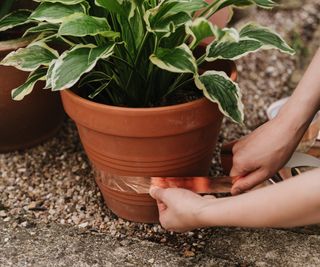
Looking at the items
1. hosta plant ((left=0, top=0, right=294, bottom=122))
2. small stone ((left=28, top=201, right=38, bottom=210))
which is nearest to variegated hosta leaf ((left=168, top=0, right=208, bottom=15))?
hosta plant ((left=0, top=0, right=294, bottom=122))

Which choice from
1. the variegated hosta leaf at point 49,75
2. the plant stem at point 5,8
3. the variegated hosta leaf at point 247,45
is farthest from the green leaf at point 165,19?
the plant stem at point 5,8

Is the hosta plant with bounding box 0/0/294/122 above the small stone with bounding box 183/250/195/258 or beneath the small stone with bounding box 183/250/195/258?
above

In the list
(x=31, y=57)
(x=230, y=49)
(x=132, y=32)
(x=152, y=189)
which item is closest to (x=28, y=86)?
(x=31, y=57)

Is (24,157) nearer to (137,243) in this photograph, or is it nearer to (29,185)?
(29,185)

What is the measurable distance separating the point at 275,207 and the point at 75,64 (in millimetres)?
519

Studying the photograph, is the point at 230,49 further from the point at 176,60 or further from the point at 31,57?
the point at 31,57

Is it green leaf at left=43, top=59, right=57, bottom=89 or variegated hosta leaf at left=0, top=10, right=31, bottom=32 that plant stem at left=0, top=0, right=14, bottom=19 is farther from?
green leaf at left=43, top=59, right=57, bottom=89

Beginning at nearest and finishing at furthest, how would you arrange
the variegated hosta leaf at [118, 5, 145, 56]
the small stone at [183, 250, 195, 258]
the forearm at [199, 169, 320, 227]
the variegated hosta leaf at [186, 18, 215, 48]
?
the forearm at [199, 169, 320, 227] < the variegated hosta leaf at [186, 18, 215, 48] < the variegated hosta leaf at [118, 5, 145, 56] < the small stone at [183, 250, 195, 258]

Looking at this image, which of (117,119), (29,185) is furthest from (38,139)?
(117,119)

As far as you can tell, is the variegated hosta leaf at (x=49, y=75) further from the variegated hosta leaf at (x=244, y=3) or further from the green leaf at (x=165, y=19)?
the variegated hosta leaf at (x=244, y=3)

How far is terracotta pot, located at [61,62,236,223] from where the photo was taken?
1303 mm

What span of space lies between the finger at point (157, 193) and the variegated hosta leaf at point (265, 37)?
40cm

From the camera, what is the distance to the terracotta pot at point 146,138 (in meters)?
1.30

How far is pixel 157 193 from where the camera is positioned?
1.35m
